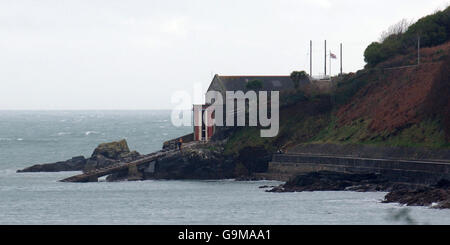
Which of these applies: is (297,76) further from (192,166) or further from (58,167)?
(58,167)

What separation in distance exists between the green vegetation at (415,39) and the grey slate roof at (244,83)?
8.18 m

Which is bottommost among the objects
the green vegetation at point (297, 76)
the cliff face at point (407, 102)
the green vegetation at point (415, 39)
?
the cliff face at point (407, 102)

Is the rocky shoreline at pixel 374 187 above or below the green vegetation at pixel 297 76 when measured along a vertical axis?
below

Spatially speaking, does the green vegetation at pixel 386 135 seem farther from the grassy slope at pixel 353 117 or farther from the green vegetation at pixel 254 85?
the green vegetation at pixel 254 85

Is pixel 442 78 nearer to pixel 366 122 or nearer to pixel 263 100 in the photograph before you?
pixel 366 122

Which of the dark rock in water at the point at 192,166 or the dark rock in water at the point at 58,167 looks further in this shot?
the dark rock in water at the point at 58,167

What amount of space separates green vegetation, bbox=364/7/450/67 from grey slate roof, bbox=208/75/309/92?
8177mm

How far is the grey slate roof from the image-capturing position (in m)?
96.4

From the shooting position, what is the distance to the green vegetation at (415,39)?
9369 cm

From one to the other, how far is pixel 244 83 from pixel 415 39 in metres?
17.8

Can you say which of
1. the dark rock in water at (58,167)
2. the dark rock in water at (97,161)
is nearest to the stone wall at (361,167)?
the dark rock in water at (97,161)

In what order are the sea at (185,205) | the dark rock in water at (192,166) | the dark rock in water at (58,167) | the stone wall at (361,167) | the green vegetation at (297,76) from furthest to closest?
the green vegetation at (297,76) → the dark rock in water at (58,167) → the dark rock in water at (192,166) → the stone wall at (361,167) → the sea at (185,205)
